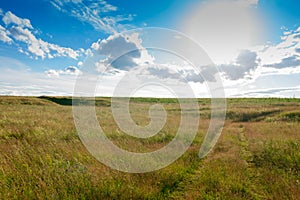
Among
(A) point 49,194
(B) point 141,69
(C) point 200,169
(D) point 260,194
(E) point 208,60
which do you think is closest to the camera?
(A) point 49,194

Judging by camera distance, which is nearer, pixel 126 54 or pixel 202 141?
pixel 126 54

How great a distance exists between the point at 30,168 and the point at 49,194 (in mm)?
1538

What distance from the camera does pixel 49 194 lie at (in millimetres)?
4875

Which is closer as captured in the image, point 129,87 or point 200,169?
point 200,169

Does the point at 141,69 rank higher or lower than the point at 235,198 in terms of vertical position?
higher

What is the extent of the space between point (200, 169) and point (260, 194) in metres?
2.18

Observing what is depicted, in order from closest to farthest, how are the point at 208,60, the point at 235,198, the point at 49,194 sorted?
the point at 49,194 < the point at 235,198 < the point at 208,60

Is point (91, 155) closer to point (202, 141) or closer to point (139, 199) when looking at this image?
point (139, 199)

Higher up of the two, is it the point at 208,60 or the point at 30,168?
the point at 208,60

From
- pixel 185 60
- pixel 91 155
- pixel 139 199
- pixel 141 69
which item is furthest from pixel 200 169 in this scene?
pixel 141 69

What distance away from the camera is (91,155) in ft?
25.4

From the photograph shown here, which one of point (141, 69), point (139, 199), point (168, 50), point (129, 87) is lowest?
point (139, 199)

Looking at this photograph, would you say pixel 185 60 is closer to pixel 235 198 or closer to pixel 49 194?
pixel 235 198

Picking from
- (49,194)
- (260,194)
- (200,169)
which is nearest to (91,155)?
(49,194)
